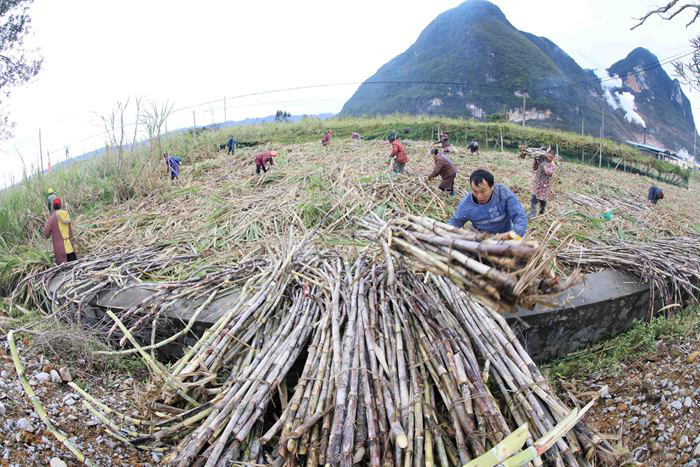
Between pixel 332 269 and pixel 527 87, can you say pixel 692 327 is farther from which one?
pixel 527 87

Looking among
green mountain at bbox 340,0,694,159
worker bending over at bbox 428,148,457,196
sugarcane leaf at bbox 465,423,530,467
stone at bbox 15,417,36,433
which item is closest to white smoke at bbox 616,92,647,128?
green mountain at bbox 340,0,694,159

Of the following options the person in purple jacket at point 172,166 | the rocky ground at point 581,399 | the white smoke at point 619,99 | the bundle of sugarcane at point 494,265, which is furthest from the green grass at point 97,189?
the white smoke at point 619,99

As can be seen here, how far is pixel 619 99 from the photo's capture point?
55125 millimetres

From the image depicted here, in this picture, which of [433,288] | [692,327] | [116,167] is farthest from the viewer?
[116,167]

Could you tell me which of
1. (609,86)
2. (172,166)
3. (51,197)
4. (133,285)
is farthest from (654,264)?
(609,86)

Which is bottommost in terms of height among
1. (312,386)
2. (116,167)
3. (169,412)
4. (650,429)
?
(650,429)

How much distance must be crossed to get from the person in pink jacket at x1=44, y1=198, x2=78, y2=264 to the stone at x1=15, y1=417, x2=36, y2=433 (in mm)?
2841

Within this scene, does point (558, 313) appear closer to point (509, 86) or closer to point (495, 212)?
point (495, 212)

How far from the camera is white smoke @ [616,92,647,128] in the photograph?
51969 millimetres

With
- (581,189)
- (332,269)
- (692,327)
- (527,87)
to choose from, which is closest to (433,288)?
(332,269)

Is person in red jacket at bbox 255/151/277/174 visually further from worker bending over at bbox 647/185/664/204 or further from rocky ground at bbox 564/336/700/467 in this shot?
worker bending over at bbox 647/185/664/204

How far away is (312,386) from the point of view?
8.54 ft

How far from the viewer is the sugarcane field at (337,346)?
2.34m

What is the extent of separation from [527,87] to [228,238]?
42878mm
